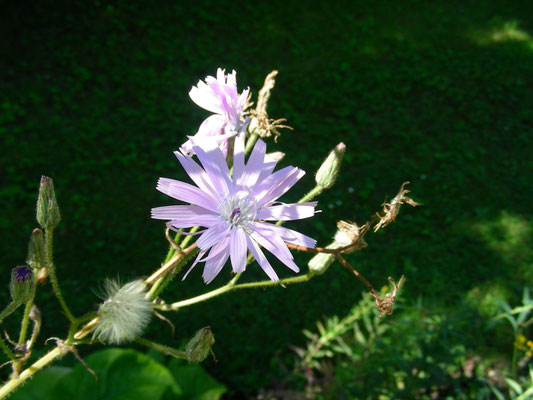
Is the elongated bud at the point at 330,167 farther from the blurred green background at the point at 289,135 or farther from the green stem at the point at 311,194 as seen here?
the blurred green background at the point at 289,135

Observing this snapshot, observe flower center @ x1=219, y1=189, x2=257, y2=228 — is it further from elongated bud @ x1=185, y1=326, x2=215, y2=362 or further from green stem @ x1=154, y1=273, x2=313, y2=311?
elongated bud @ x1=185, y1=326, x2=215, y2=362

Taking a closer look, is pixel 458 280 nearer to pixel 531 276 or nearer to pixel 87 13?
pixel 531 276

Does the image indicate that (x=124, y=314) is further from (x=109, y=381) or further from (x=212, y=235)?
(x=109, y=381)

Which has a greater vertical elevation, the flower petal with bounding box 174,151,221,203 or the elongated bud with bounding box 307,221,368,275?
the flower petal with bounding box 174,151,221,203

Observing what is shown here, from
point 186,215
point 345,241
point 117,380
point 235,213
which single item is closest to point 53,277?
point 186,215

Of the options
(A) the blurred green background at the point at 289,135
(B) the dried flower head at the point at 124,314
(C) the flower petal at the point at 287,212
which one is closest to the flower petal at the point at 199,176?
(C) the flower petal at the point at 287,212

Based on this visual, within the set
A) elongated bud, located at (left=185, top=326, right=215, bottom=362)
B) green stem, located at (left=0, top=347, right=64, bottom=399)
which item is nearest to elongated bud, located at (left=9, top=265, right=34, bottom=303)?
green stem, located at (left=0, top=347, right=64, bottom=399)

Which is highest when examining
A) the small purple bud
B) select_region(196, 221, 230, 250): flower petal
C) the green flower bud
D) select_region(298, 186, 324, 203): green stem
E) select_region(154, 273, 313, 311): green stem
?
select_region(298, 186, 324, 203): green stem
